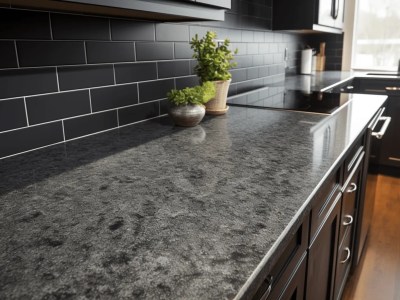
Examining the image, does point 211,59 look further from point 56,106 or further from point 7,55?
point 7,55

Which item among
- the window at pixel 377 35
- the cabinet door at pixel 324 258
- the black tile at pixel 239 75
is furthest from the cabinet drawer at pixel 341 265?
the window at pixel 377 35

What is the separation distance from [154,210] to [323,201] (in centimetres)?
52

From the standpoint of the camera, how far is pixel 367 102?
1.74 meters

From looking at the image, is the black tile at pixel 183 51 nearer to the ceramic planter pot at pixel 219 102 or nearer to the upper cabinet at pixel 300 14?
the ceramic planter pot at pixel 219 102

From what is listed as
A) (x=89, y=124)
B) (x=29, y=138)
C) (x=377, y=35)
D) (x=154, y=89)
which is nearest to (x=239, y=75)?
(x=154, y=89)

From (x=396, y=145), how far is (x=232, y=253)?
9.58ft

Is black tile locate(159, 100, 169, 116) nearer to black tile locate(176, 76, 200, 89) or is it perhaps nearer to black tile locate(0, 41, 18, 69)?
black tile locate(176, 76, 200, 89)

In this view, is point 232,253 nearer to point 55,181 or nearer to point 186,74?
point 55,181

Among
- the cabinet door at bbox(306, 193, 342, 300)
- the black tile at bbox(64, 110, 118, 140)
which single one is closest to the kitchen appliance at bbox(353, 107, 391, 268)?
the cabinet door at bbox(306, 193, 342, 300)

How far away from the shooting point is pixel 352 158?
50.9 inches

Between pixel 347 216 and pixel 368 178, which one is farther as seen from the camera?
pixel 368 178

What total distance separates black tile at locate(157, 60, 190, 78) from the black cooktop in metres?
0.31

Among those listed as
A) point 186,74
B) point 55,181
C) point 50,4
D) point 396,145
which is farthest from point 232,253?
point 396,145

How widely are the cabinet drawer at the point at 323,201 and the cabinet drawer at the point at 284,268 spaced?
0.18 feet
